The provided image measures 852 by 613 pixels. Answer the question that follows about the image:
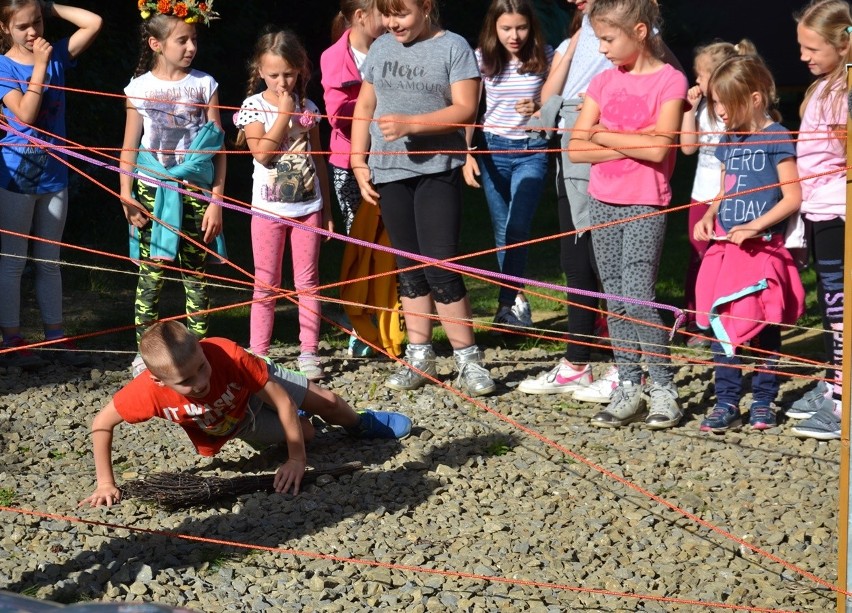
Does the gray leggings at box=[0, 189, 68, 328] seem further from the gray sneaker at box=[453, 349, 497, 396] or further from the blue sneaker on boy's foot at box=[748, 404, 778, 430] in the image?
the blue sneaker on boy's foot at box=[748, 404, 778, 430]

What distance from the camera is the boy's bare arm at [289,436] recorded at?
409cm

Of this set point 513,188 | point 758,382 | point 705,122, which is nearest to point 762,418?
point 758,382

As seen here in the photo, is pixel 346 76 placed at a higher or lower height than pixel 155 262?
higher

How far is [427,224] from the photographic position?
202 inches

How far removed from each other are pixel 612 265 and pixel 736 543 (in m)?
1.47

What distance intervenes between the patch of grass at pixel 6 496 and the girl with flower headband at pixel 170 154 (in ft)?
3.93

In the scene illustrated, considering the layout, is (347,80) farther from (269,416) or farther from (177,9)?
(269,416)

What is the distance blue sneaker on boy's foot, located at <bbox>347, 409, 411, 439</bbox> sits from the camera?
480cm

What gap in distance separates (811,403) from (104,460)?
295cm

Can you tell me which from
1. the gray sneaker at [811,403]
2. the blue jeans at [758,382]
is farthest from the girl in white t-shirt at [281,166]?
the gray sneaker at [811,403]

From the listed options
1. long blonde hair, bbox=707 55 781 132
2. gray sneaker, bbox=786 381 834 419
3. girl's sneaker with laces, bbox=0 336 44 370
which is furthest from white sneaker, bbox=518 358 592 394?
girl's sneaker with laces, bbox=0 336 44 370

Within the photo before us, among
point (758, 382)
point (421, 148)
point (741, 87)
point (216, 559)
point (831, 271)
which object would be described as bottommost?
point (216, 559)

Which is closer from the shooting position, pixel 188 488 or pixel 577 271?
pixel 188 488

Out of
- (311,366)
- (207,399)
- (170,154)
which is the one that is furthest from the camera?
(311,366)
